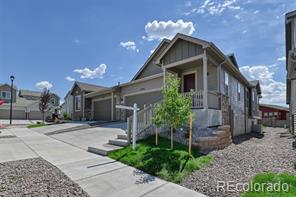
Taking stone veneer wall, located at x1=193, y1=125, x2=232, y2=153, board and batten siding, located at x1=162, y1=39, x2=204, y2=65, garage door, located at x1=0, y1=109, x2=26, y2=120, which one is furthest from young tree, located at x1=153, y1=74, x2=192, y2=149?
garage door, located at x1=0, y1=109, x2=26, y2=120

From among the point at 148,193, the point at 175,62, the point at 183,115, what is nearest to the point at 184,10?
the point at 175,62

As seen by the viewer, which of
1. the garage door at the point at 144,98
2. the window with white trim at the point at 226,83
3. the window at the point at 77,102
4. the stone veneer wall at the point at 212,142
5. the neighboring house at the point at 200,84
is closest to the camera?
the stone veneer wall at the point at 212,142

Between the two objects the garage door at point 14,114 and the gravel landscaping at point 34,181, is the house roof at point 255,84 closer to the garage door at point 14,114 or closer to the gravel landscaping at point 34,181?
the gravel landscaping at point 34,181

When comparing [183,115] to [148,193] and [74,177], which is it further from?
[74,177]

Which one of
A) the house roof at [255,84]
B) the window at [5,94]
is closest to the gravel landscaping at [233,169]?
the house roof at [255,84]

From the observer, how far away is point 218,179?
4.76 metres

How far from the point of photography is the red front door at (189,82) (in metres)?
12.5

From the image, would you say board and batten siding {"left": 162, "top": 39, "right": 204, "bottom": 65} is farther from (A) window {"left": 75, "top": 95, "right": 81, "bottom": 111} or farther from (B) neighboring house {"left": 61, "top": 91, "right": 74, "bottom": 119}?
(B) neighboring house {"left": 61, "top": 91, "right": 74, "bottom": 119}

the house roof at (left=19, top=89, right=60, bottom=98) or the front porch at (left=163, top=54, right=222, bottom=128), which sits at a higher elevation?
the house roof at (left=19, top=89, right=60, bottom=98)

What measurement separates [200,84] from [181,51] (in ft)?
7.84

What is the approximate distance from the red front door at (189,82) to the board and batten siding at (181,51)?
1755 millimetres

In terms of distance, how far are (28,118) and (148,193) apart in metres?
42.1
